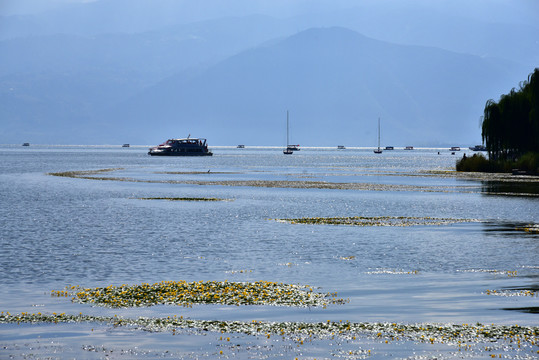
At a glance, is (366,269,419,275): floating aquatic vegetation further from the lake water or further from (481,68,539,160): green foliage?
(481,68,539,160): green foliage

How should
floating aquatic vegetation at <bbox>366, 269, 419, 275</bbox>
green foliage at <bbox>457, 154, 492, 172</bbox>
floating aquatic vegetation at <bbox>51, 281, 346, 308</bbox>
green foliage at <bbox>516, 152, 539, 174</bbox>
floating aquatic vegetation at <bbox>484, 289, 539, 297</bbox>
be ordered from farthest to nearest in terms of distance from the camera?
green foliage at <bbox>457, 154, 492, 172</bbox> < green foliage at <bbox>516, 152, 539, 174</bbox> < floating aquatic vegetation at <bbox>366, 269, 419, 275</bbox> < floating aquatic vegetation at <bbox>484, 289, 539, 297</bbox> < floating aquatic vegetation at <bbox>51, 281, 346, 308</bbox>

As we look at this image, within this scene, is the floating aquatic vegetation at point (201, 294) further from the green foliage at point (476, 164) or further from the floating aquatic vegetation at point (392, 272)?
the green foliage at point (476, 164)

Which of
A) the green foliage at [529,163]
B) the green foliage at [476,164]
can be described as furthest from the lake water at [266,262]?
the green foliage at [476,164]

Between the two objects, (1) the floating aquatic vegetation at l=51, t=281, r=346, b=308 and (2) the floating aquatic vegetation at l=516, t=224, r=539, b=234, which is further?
(2) the floating aquatic vegetation at l=516, t=224, r=539, b=234

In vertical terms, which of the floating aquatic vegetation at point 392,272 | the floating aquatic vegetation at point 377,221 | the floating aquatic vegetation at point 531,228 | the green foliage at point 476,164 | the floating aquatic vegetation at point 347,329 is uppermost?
the green foliage at point 476,164

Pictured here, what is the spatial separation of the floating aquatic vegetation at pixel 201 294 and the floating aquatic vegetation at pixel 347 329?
213 centimetres

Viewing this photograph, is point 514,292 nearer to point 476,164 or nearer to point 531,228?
point 531,228

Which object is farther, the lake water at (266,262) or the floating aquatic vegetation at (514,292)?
the floating aquatic vegetation at (514,292)

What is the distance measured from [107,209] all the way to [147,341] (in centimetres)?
3970

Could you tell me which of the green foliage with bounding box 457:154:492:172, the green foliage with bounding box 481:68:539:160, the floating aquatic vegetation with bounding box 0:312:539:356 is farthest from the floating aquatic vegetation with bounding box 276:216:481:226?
the green foliage with bounding box 457:154:492:172

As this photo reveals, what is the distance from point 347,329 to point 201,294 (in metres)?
5.92

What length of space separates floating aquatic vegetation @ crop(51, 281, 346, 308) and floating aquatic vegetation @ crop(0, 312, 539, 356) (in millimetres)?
2127

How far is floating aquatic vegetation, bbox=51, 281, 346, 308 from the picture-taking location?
23.9 meters

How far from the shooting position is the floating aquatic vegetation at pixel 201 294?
2388 centimetres
